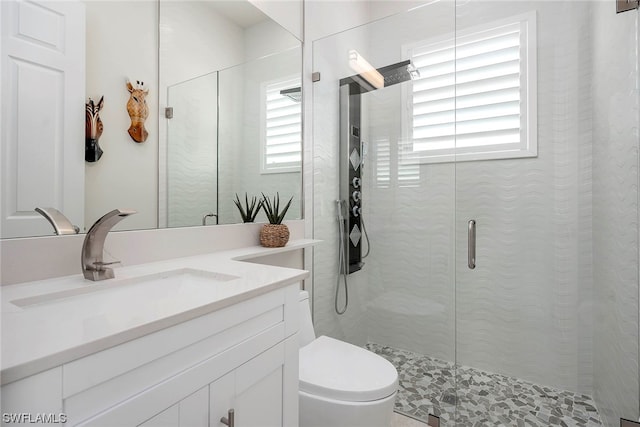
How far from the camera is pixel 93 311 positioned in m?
0.68

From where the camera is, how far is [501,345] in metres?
1.97

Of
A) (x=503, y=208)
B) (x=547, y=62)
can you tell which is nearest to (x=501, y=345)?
(x=503, y=208)

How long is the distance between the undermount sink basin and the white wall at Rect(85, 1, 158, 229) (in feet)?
0.83

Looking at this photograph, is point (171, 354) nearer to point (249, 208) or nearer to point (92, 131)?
point (92, 131)

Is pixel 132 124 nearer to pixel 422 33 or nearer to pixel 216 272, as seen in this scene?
pixel 216 272

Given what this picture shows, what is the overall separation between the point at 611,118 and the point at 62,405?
2.11m

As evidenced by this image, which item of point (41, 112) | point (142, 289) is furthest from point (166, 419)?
point (41, 112)

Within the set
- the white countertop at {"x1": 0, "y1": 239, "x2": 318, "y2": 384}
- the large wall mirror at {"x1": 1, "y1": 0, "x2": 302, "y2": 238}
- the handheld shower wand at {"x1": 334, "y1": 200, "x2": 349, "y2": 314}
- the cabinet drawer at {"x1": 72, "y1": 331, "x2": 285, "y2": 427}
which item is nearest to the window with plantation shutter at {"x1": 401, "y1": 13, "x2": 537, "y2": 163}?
the handheld shower wand at {"x1": 334, "y1": 200, "x2": 349, "y2": 314}

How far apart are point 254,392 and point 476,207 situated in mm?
1596

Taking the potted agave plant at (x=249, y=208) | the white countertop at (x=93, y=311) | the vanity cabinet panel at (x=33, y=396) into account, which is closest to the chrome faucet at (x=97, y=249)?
the white countertop at (x=93, y=311)

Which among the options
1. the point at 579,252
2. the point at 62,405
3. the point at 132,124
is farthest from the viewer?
the point at 579,252

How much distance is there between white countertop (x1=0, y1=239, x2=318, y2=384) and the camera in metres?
0.48

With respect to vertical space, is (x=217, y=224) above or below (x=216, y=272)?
above

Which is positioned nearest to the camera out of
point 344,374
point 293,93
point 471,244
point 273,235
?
point 344,374
